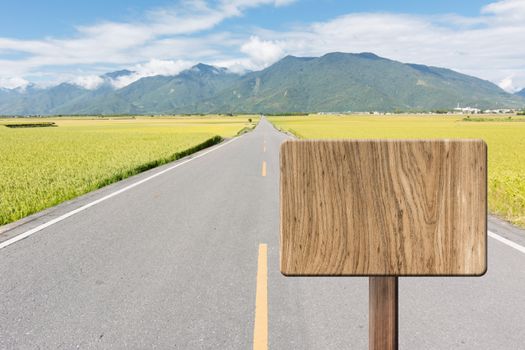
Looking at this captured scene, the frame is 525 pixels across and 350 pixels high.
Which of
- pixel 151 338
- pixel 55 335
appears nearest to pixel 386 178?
pixel 151 338

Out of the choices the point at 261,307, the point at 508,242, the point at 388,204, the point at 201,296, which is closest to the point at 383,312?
the point at 388,204

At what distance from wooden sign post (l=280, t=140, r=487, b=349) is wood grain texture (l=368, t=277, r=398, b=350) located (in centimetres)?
11

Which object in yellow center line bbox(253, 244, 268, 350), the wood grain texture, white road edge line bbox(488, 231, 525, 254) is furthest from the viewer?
white road edge line bbox(488, 231, 525, 254)

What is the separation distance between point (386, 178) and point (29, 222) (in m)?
7.29

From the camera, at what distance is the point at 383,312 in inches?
60.7

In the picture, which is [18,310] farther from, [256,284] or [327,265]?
[327,265]

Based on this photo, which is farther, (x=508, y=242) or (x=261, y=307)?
(x=508, y=242)

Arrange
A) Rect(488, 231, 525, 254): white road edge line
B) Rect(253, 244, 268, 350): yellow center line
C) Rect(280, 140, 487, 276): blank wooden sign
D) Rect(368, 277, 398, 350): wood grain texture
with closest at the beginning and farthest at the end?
Rect(280, 140, 487, 276): blank wooden sign → Rect(368, 277, 398, 350): wood grain texture → Rect(253, 244, 268, 350): yellow center line → Rect(488, 231, 525, 254): white road edge line

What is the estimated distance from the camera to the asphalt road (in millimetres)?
3271

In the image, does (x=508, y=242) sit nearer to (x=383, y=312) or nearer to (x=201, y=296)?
(x=201, y=296)

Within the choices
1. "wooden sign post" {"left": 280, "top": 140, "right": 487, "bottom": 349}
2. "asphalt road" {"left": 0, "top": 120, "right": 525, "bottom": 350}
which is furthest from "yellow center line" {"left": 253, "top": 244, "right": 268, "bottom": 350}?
"wooden sign post" {"left": 280, "top": 140, "right": 487, "bottom": 349}

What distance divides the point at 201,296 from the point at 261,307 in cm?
63

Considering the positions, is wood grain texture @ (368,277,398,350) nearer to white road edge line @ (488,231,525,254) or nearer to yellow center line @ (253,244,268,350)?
yellow center line @ (253,244,268,350)

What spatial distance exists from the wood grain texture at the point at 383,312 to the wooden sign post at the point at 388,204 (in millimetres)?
113
